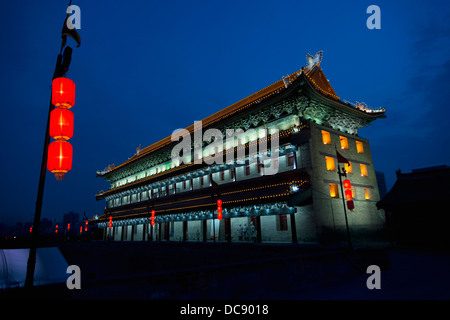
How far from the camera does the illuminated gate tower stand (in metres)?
21.5

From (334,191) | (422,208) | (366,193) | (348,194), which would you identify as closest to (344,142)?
(366,193)

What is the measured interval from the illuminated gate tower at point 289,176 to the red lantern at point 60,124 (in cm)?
1428

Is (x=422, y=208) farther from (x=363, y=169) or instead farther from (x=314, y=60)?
(x=314, y=60)

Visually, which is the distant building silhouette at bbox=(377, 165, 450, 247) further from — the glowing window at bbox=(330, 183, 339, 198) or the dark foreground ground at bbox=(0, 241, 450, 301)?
the dark foreground ground at bbox=(0, 241, 450, 301)

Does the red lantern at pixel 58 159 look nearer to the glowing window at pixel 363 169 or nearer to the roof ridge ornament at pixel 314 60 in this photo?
the roof ridge ornament at pixel 314 60

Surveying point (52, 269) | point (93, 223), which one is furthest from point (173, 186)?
point (93, 223)

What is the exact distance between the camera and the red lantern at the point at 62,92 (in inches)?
343

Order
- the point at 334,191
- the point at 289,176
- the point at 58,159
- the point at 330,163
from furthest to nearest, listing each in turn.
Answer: the point at 330,163
the point at 334,191
the point at 289,176
the point at 58,159

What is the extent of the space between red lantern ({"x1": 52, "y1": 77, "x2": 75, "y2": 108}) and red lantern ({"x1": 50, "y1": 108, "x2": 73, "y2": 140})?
0.91 feet

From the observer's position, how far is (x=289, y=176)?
22141mm

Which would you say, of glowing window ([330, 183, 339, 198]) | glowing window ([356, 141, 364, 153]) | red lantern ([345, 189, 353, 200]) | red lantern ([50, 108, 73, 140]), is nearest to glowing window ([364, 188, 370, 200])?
glowing window ([356, 141, 364, 153])

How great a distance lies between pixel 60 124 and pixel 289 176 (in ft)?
57.5
